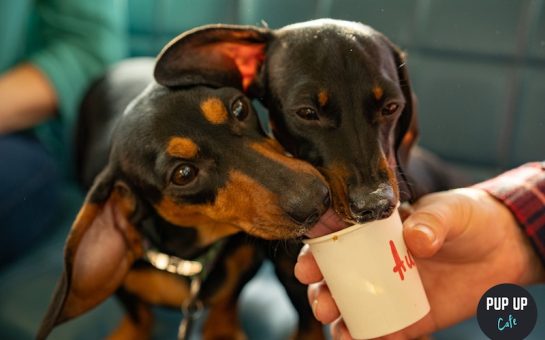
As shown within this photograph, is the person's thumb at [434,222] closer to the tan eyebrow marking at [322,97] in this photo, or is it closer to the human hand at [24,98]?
the tan eyebrow marking at [322,97]

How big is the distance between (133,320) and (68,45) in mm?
938

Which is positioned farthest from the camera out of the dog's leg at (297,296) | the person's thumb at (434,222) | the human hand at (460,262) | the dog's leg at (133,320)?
the dog's leg at (133,320)

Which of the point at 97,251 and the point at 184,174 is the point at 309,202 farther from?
the point at 97,251

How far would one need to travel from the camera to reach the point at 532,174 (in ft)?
3.67

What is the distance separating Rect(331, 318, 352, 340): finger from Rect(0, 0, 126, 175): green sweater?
1221 millimetres

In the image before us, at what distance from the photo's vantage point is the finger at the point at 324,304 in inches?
43.4

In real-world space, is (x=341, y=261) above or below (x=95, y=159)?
above

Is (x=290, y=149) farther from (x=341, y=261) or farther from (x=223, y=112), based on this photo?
(x=341, y=261)

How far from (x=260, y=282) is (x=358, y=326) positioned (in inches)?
30.4

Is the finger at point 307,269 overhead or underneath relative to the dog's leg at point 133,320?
overhead

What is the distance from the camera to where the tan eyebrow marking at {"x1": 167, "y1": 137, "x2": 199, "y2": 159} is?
3.85ft

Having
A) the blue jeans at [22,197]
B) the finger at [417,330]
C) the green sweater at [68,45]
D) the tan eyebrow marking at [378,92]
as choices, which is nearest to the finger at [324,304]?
the finger at [417,330]

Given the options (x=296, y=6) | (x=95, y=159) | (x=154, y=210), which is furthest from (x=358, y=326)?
(x=95, y=159)

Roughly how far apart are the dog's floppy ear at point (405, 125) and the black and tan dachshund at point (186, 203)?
0.25 m
